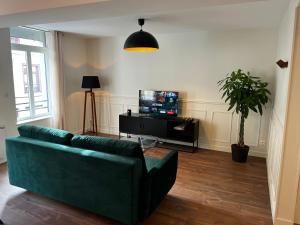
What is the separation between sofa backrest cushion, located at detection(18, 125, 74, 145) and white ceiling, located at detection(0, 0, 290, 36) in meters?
1.20

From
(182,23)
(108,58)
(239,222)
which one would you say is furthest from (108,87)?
(239,222)

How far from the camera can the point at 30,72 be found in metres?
4.31

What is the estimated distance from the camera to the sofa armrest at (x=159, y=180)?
7.06ft

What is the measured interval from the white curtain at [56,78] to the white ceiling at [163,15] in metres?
0.36

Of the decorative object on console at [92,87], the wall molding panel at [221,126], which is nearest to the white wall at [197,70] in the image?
the wall molding panel at [221,126]

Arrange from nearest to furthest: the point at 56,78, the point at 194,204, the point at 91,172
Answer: the point at 91,172 → the point at 194,204 → the point at 56,78

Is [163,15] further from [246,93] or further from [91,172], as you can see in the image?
[91,172]

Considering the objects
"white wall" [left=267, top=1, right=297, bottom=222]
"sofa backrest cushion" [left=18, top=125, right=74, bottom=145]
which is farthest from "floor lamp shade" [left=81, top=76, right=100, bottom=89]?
"white wall" [left=267, top=1, right=297, bottom=222]

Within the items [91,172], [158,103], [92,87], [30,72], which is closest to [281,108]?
[91,172]

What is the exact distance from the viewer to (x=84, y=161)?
2143mm

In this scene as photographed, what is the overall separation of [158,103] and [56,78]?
2236 millimetres

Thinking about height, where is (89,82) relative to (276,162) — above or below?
above

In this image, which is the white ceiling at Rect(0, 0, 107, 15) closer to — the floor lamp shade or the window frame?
the window frame

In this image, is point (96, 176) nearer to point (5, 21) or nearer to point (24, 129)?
point (24, 129)
